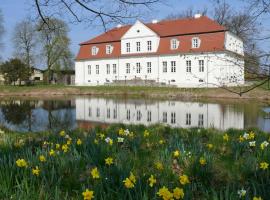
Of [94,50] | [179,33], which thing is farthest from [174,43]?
[94,50]

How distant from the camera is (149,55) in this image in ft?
124

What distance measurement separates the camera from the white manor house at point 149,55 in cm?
3478

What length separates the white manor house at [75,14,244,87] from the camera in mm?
34781

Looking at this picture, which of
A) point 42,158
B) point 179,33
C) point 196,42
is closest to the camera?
point 42,158

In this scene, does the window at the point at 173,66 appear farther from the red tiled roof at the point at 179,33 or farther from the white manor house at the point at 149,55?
the red tiled roof at the point at 179,33

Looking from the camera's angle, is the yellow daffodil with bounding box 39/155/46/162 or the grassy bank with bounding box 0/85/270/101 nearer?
the yellow daffodil with bounding box 39/155/46/162

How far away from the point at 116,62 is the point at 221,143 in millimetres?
35976

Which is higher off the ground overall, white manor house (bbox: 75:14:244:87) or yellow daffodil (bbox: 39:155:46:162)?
white manor house (bbox: 75:14:244:87)

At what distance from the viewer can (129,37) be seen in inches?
1545

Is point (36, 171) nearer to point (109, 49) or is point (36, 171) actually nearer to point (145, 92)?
point (145, 92)

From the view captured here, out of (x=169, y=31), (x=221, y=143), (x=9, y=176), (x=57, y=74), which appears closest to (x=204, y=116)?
(x=221, y=143)

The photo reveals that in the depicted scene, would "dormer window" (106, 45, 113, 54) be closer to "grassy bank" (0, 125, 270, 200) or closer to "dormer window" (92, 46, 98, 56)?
"dormer window" (92, 46, 98, 56)

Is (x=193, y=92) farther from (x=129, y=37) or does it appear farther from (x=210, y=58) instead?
(x=210, y=58)

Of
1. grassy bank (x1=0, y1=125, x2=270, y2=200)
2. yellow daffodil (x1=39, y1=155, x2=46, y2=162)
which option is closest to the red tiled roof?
grassy bank (x1=0, y1=125, x2=270, y2=200)
